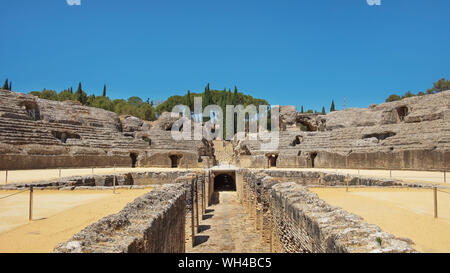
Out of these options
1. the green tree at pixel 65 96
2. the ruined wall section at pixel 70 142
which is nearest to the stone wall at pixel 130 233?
the ruined wall section at pixel 70 142

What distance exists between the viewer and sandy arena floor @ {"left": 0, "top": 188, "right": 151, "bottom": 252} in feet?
13.1

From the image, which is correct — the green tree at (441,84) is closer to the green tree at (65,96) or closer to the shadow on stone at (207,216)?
the shadow on stone at (207,216)

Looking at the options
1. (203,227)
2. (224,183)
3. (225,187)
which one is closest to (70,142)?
(225,187)

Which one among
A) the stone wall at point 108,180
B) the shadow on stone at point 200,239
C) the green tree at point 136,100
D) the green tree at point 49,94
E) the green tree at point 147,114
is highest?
the green tree at point 136,100

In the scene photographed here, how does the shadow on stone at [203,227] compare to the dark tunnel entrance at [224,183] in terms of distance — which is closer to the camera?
the shadow on stone at [203,227]

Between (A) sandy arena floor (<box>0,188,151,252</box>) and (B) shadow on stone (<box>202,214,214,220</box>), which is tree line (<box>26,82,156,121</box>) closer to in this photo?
(B) shadow on stone (<box>202,214,214,220</box>)

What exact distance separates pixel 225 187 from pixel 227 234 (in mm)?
17208

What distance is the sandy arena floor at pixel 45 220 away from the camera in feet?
13.1

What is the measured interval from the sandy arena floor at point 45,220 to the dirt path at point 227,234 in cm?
386

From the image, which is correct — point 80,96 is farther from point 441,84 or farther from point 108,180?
point 441,84

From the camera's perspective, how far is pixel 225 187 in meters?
28.8
